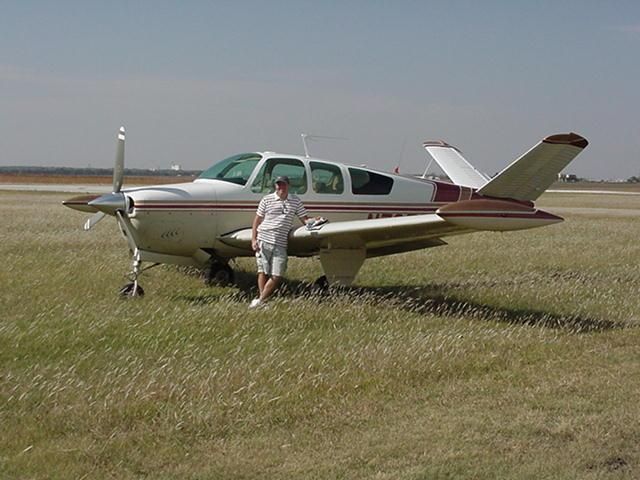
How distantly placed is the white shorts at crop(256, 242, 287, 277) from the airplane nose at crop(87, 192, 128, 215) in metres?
1.77

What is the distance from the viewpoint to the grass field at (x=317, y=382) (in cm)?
475

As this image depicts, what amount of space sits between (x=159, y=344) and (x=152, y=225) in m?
3.13

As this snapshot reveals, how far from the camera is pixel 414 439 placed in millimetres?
5070

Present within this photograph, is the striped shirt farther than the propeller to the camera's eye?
No

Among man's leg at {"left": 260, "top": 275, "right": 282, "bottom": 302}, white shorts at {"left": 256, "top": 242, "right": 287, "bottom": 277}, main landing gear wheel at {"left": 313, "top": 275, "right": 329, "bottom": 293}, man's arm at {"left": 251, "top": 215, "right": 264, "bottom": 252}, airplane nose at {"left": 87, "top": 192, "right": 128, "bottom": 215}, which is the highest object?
airplane nose at {"left": 87, "top": 192, "right": 128, "bottom": 215}

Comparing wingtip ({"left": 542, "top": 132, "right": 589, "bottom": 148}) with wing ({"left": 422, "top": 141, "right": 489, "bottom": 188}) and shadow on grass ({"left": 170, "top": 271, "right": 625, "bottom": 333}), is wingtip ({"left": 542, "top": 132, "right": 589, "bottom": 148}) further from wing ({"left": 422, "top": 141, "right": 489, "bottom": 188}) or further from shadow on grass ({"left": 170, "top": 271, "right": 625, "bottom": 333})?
wing ({"left": 422, "top": 141, "right": 489, "bottom": 188})

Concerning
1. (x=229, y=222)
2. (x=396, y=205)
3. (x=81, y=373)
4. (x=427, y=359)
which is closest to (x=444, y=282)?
(x=396, y=205)

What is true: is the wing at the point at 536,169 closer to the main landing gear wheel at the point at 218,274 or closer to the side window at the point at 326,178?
the side window at the point at 326,178

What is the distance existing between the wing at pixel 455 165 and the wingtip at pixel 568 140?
4683 millimetres

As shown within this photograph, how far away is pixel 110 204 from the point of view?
9984 millimetres

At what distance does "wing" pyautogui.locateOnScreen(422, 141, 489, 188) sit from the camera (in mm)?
14188

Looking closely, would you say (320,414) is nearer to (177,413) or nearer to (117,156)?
(177,413)

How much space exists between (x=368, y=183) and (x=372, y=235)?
5.76ft

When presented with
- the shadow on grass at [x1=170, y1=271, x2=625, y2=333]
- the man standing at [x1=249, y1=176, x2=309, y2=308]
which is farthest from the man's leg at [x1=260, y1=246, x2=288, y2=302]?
the shadow on grass at [x1=170, y1=271, x2=625, y2=333]
